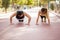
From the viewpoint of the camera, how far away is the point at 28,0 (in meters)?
94.6

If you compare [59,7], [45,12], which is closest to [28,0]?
[59,7]

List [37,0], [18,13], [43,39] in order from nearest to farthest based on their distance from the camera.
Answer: [43,39] < [18,13] < [37,0]

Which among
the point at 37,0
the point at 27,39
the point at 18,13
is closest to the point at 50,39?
the point at 27,39

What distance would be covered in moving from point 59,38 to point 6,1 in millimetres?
35735

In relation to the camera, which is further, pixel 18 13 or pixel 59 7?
pixel 59 7

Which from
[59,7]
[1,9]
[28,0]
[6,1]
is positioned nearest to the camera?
[59,7]

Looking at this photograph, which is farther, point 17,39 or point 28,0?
point 28,0

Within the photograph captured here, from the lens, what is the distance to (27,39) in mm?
9234

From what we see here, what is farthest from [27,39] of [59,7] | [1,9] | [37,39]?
[1,9]

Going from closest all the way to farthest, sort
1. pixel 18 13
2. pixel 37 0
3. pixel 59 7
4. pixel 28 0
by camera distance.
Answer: pixel 18 13 → pixel 59 7 → pixel 28 0 → pixel 37 0

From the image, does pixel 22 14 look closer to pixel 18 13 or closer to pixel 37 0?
pixel 18 13

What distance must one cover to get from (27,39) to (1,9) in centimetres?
4199

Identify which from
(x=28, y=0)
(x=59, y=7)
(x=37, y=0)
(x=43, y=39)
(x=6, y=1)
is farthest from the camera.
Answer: (x=37, y=0)

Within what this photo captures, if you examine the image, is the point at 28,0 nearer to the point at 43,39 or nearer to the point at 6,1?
the point at 6,1
